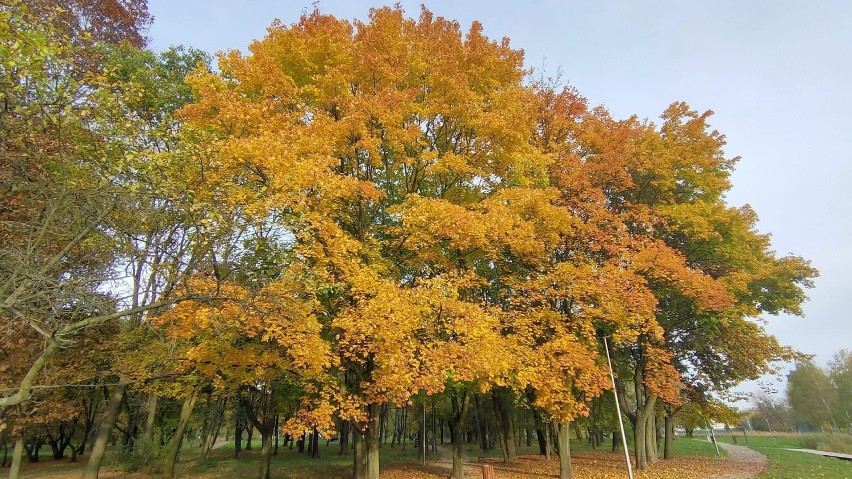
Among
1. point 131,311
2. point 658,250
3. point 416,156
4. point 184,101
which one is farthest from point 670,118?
point 131,311

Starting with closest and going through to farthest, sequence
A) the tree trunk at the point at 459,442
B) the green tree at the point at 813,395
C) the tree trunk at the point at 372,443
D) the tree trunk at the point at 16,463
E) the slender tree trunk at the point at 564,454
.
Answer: the tree trunk at the point at 372,443
the tree trunk at the point at 16,463
the slender tree trunk at the point at 564,454
the tree trunk at the point at 459,442
the green tree at the point at 813,395

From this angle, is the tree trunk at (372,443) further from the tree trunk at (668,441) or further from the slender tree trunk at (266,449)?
the tree trunk at (668,441)

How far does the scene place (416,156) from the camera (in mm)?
16359

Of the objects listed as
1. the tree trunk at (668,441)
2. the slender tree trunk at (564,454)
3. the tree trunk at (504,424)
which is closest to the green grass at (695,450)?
the tree trunk at (668,441)

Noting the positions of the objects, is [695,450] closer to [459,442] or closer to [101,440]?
[459,442]

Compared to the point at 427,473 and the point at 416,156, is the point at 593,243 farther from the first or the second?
the point at 427,473

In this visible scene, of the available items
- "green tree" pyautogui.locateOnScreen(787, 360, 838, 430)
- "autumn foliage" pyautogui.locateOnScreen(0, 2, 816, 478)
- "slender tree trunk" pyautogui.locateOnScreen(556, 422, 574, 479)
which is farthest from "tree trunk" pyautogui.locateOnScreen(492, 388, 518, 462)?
"green tree" pyautogui.locateOnScreen(787, 360, 838, 430)

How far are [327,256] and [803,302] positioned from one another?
75.7 ft

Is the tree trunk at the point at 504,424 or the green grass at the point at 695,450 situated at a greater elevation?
the tree trunk at the point at 504,424

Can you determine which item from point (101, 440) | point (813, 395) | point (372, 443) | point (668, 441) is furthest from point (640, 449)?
point (813, 395)

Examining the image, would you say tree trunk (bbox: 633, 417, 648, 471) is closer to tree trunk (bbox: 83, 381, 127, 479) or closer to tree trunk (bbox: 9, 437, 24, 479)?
tree trunk (bbox: 83, 381, 127, 479)

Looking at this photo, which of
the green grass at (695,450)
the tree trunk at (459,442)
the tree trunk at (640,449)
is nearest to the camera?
the tree trunk at (459,442)

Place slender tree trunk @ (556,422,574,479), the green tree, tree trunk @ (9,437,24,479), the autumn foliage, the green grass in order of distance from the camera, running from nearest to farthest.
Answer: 1. the autumn foliage
2. tree trunk @ (9,437,24,479)
3. slender tree trunk @ (556,422,574,479)
4. the green grass
5. the green tree

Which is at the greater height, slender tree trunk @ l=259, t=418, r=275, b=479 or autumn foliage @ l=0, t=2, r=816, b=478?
autumn foliage @ l=0, t=2, r=816, b=478
